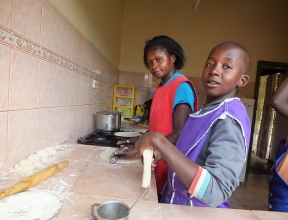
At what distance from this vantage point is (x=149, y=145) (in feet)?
2.07

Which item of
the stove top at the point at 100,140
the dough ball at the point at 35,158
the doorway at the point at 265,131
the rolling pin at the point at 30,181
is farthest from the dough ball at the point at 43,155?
the doorway at the point at 265,131

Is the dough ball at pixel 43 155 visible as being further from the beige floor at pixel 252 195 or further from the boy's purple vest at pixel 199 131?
the beige floor at pixel 252 195

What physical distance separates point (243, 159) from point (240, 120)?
0.36 ft

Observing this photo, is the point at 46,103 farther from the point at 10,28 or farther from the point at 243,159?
the point at 243,159

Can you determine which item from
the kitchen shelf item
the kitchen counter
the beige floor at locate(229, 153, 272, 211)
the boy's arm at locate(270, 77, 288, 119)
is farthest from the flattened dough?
the beige floor at locate(229, 153, 272, 211)

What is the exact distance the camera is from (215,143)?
22.3 inches

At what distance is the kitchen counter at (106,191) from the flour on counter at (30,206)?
26 millimetres

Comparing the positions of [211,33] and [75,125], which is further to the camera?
[211,33]

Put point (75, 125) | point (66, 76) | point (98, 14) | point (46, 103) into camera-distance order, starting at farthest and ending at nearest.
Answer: point (98, 14), point (75, 125), point (66, 76), point (46, 103)

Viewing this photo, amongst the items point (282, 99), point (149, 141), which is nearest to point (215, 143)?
point (149, 141)

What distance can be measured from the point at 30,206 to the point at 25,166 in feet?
1.03

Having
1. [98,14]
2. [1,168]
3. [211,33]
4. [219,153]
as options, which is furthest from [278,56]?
Result: [1,168]

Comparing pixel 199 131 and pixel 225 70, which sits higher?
pixel 225 70

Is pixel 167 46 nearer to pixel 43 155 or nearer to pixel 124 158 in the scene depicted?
pixel 124 158
